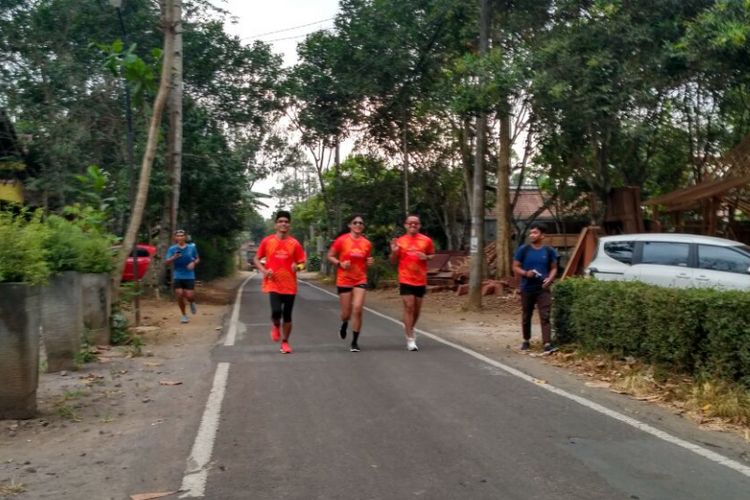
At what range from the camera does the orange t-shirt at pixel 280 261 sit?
10.7 m

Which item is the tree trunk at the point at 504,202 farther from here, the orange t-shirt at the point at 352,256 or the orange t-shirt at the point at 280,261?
the orange t-shirt at the point at 280,261

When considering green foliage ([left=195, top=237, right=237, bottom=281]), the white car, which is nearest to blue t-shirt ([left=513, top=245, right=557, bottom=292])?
the white car

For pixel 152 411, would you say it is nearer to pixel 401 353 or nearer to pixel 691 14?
pixel 401 353

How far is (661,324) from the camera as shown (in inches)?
353

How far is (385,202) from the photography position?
37.8m

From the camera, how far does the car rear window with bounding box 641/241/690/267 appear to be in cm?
1379

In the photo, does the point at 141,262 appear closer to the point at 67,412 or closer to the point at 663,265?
the point at 663,265

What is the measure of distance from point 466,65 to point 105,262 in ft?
26.9

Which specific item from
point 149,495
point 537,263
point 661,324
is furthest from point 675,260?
point 149,495

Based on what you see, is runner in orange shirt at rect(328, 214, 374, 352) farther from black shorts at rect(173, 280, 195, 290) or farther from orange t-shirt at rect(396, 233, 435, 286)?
black shorts at rect(173, 280, 195, 290)

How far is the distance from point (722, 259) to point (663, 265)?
1.07 metres

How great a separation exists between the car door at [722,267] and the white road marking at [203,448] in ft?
28.4

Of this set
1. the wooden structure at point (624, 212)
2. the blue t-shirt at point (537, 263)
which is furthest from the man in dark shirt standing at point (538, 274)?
the wooden structure at point (624, 212)

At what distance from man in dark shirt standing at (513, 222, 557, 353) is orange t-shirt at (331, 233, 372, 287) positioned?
2212 mm
